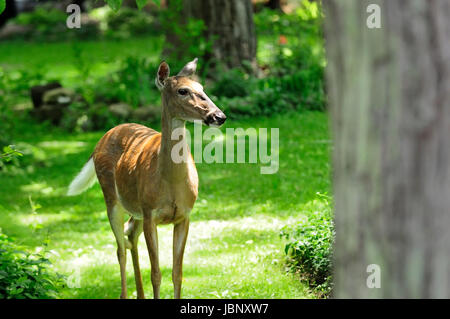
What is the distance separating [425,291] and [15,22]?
968 inches

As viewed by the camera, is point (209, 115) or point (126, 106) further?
point (126, 106)

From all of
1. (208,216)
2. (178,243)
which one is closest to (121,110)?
(208,216)

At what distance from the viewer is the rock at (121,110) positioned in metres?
11.9

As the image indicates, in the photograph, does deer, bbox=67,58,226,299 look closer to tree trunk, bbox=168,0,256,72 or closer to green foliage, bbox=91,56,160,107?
green foliage, bbox=91,56,160,107

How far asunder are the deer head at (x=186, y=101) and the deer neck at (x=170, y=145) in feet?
0.16

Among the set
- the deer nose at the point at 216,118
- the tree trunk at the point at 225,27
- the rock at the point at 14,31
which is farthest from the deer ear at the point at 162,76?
the rock at the point at 14,31

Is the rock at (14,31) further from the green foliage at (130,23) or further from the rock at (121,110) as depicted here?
the rock at (121,110)

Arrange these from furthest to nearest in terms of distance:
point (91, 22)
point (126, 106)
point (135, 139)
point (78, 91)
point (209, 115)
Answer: point (91, 22), point (78, 91), point (126, 106), point (135, 139), point (209, 115)

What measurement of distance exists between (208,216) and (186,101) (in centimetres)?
356
